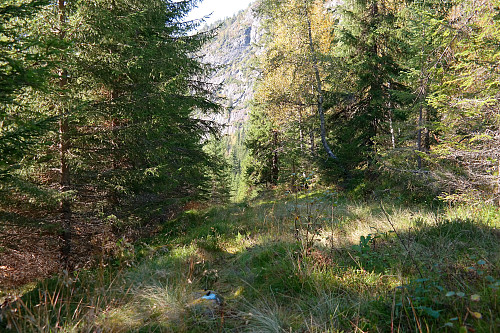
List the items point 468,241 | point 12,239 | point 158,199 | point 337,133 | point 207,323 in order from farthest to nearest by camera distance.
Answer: point 337,133
point 158,199
point 12,239
point 468,241
point 207,323

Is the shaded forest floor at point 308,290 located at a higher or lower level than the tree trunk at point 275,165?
lower

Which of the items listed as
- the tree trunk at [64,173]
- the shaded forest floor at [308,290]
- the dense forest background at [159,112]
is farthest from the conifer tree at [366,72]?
the tree trunk at [64,173]

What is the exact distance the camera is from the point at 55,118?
4156mm

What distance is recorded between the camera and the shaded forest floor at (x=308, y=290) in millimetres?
1980

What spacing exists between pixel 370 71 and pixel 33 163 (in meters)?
12.3

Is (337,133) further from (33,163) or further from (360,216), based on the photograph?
(33,163)

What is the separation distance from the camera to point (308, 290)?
277 centimetres

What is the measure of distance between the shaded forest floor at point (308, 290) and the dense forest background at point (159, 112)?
0.54 meters

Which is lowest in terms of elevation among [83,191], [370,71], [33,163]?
[83,191]

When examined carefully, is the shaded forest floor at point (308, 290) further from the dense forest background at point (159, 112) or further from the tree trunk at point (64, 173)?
the tree trunk at point (64, 173)

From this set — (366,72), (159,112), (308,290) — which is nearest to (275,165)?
(366,72)

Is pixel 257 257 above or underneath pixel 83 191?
underneath

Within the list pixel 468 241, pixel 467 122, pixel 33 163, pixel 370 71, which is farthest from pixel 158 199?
pixel 370 71

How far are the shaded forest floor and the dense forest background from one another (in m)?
0.54
